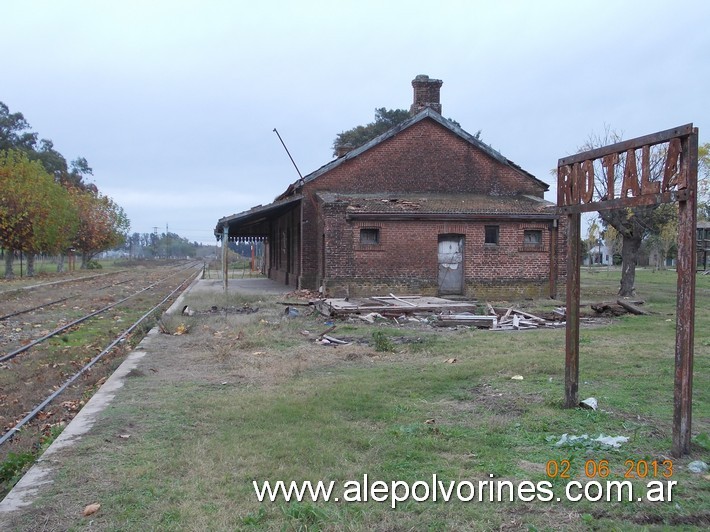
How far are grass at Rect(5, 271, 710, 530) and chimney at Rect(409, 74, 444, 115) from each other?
636 inches

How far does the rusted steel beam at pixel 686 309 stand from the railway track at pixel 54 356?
5.88 metres

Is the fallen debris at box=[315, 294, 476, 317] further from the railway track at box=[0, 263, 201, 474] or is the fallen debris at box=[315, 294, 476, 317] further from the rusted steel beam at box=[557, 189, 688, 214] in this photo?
the rusted steel beam at box=[557, 189, 688, 214]

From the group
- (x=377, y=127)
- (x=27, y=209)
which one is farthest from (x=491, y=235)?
(x=377, y=127)

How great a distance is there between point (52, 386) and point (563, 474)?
7.54m

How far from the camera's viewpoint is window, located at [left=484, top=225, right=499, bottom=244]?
2091cm

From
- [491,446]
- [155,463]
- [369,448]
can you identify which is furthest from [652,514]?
[155,463]

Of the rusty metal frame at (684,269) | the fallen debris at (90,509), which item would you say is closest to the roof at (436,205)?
the rusty metal frame at (684,269)

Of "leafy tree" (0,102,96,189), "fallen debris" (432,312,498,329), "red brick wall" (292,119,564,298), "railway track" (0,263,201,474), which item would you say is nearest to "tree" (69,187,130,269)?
"leafy tree" (0,102,96,189)

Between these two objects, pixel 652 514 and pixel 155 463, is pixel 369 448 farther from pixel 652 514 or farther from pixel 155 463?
pixel 652 514

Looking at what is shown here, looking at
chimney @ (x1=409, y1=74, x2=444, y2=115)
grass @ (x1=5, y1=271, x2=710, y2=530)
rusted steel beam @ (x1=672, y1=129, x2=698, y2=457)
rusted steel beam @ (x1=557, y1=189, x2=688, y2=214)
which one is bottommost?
grass @ (x1=5, y1=271, x2=710, y2=530)

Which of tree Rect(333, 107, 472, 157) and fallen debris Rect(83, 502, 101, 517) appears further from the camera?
tree Rect(333, 107, 472, 157)

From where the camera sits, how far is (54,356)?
38.0ft

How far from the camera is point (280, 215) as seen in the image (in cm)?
2941

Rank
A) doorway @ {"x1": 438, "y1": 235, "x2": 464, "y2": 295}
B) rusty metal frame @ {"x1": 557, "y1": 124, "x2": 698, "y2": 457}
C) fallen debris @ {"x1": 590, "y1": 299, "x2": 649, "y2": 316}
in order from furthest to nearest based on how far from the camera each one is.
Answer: doorway @ {"x1": 438, "y1": 235, "x2": 464, "y2": 295}
fallen debris @ {"x1": 590, "y1": 299, "x2": 649, "y2": 316}
rusty metal frame @ {"x1": 557, "y1": 124, "x2": 698, "y2": 457}
